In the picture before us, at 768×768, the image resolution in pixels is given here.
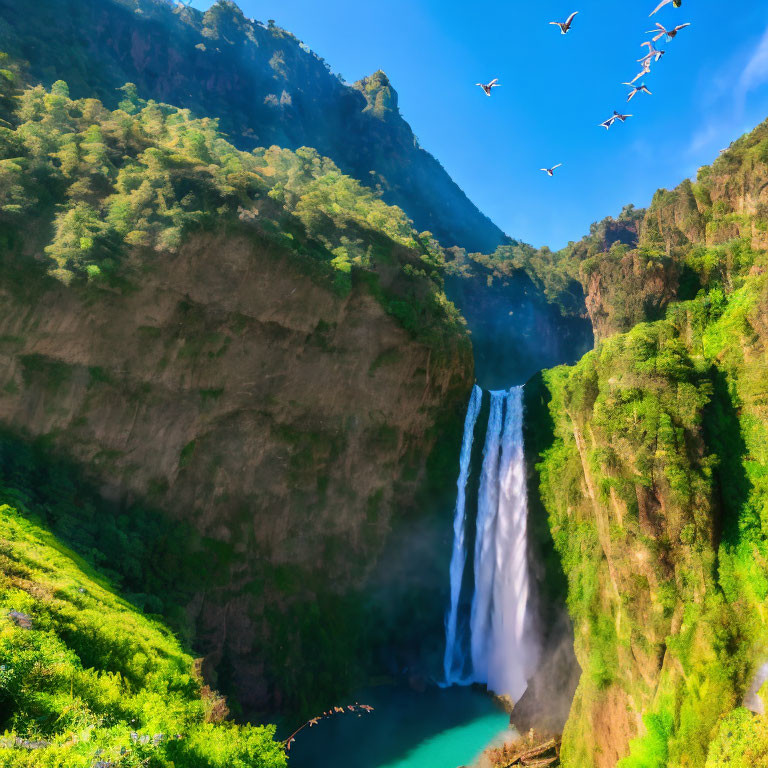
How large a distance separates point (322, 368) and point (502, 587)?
14445 millimetres

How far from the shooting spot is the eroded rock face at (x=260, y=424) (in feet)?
62.1

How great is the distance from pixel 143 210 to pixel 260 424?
10086 mm

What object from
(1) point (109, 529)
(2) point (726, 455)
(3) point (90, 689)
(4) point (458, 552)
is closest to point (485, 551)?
(4) point (458, 552)

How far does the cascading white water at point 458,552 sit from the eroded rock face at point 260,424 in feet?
2.47

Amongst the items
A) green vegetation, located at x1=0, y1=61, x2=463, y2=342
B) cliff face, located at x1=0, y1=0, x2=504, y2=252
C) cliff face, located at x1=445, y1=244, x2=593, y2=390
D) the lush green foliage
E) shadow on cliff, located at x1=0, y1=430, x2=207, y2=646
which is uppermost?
cliff face, located at x1=0, y1=0, x2=504, y2=252

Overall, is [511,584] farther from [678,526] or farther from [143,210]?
[143,210]

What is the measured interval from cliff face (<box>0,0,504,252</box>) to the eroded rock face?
2595 centimetres

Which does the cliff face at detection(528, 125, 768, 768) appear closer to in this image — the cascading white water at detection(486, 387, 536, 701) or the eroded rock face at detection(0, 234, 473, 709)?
the cascading white water at detection(486, 387, 536, 701)

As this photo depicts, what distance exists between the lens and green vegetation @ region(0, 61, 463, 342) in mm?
18094

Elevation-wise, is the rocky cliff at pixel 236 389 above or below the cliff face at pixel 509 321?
below

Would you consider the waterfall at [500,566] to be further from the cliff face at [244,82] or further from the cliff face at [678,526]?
the cliff face at [244,82]

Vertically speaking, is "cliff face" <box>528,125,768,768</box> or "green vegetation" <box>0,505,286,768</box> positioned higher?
"cliff face" <box>528,125,768,768</box>

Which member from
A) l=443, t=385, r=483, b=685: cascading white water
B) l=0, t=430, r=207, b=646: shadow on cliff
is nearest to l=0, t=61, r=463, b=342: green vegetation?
l=443, t=385, r=483, b=685: cascading white water

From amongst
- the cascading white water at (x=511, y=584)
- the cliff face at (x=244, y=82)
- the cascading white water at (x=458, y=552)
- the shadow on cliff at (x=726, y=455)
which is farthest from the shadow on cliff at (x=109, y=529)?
the cliff face at (x=244, y=82)
